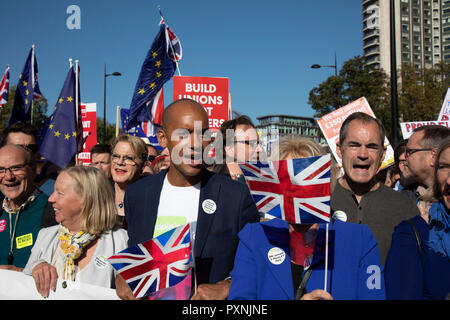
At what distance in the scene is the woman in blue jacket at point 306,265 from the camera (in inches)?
87.1

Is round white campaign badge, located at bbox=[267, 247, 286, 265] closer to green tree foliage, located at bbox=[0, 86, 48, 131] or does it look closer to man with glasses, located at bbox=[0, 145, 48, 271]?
man with glasses, located at bbox=[0, 145, 48, 271]

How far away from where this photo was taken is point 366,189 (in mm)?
3064

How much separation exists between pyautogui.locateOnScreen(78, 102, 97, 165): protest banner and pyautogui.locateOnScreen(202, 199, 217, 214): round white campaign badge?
28.7ft

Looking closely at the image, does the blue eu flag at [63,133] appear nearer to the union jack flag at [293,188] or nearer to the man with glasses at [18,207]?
the man with glasses at [18,207]

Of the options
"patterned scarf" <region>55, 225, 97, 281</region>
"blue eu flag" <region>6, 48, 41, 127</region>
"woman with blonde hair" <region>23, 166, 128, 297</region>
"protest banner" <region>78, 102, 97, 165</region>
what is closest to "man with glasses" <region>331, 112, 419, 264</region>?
"woman with blonde hair" <region>23, 166, 128, 297</region>

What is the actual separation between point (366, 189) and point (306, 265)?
1062 millimetres

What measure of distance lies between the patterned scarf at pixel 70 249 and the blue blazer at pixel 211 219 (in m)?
0.45

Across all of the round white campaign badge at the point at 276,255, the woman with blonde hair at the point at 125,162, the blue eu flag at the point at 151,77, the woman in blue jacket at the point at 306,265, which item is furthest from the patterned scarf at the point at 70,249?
the blue eu flag at the point at 151,77

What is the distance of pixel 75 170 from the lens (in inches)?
122

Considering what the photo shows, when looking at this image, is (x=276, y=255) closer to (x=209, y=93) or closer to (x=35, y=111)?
(x=209, y=93)

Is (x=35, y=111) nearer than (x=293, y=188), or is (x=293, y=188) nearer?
(x=293, y=188)

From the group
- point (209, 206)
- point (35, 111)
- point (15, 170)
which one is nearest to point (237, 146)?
point (209, 206)
